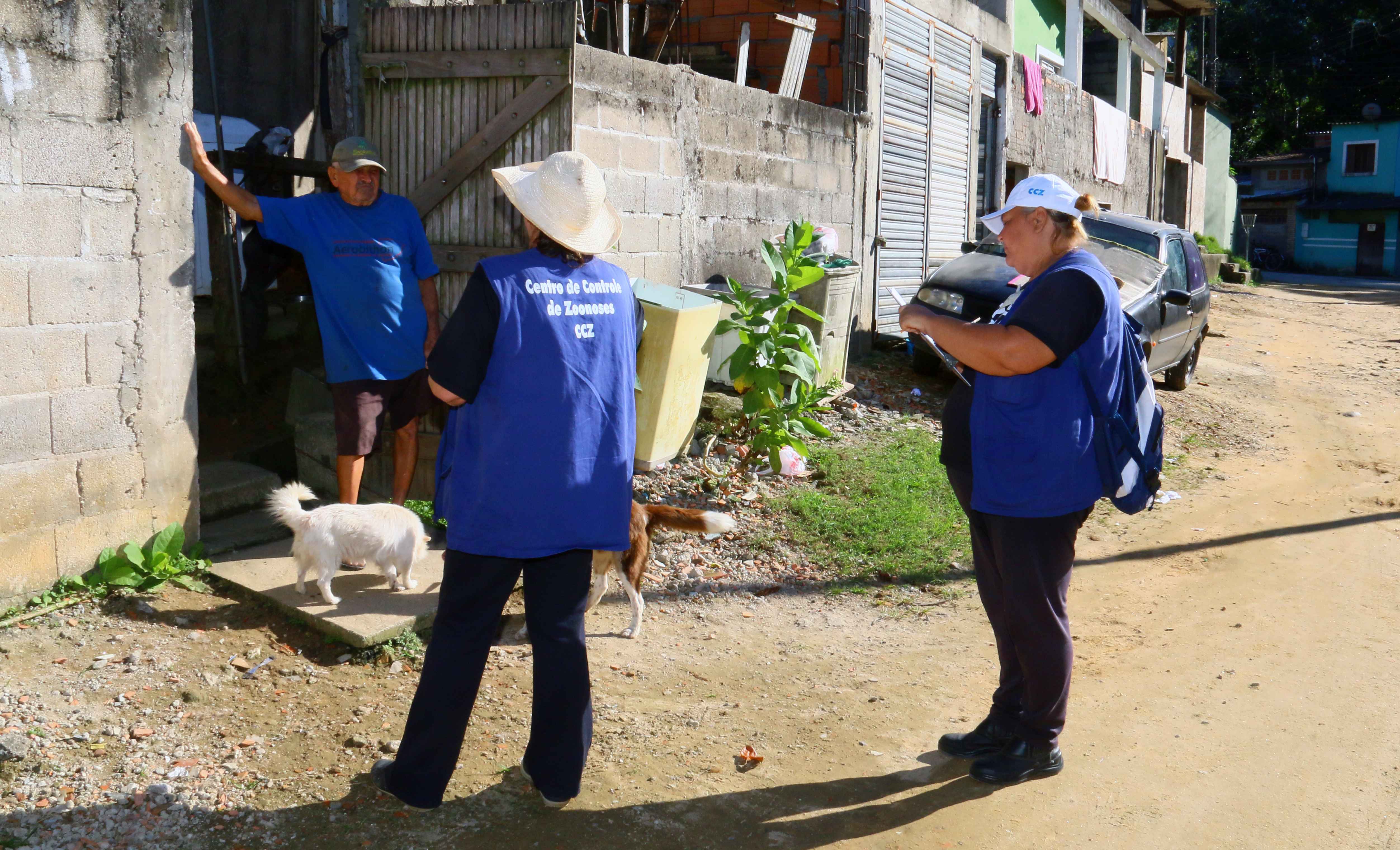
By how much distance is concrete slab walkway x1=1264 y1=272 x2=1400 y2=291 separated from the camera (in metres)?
29.8

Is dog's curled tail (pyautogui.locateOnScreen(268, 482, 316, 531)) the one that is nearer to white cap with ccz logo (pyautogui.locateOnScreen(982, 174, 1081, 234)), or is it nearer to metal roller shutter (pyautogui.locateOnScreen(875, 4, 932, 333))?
white cap with ccz logo (pyautogui.locateOnScreen(982, 174, 1081, 234))

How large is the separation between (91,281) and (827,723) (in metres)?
3.31

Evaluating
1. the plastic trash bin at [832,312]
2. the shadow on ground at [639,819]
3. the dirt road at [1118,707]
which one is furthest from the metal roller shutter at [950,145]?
the shadow on ground at [639,819]

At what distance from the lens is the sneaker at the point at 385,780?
3377mm

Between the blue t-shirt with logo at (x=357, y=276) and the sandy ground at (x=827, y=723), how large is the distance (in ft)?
4.12

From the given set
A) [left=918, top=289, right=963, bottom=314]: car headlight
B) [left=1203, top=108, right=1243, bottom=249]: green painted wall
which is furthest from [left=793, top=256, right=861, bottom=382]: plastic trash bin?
[left=1203, top=108, right=1243, bottom=249]: green painted wall

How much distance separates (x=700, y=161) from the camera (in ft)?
26.2

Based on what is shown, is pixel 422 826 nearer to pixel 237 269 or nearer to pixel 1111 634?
pixel 1111 634

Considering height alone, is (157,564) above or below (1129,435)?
below

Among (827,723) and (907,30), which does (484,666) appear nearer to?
(827,723)

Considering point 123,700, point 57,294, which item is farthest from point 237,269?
point 123,700

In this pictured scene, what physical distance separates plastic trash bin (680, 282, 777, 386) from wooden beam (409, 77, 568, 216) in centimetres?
181

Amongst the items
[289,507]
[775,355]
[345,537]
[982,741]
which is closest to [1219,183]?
[775,355]

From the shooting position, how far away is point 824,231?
9.47m
